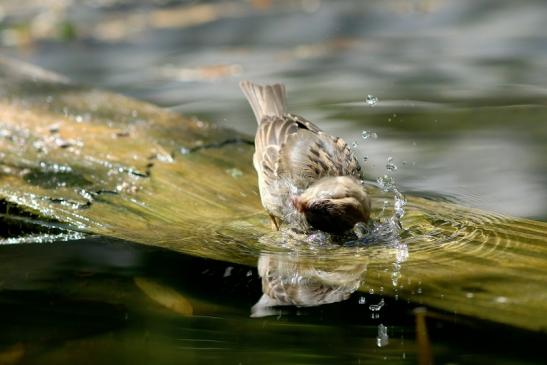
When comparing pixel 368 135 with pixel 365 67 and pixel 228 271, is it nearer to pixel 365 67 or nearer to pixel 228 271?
pixel 365 67

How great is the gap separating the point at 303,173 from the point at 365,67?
417 cm

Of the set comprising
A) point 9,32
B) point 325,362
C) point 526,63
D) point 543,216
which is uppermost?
point 9,32

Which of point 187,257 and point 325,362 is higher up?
point 187,257

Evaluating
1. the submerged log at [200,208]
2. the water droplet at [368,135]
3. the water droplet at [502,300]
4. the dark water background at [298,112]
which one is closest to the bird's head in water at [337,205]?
the submerged log at [200,208]

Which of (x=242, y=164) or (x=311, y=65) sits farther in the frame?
(x=311, y=65)

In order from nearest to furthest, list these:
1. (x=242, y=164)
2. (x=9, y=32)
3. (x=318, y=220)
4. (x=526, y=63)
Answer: (x=318, y=220)
(x=242, y=164)
(x=526, y=63)
(x=9, y=32)

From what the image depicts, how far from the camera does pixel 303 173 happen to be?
5211mm

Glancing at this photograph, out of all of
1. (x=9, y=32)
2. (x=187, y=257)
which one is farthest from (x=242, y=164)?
(x=9, y=32)

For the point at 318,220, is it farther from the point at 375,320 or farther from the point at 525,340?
the point at 525,340

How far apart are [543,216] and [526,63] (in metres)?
4.24

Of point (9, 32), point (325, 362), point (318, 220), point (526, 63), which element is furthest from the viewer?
point (9, 32)

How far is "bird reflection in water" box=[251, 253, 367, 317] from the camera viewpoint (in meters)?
3.46

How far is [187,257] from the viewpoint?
4098mm

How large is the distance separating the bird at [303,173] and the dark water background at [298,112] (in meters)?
0.56
